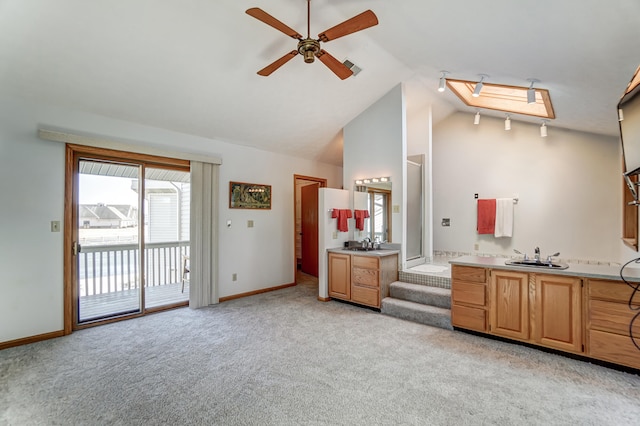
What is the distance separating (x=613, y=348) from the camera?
246 centimetres

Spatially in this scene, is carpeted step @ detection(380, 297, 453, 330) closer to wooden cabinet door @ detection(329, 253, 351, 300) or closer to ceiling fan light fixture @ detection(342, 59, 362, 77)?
wooden cabinet door @ detection(329, 253, 351, 300)

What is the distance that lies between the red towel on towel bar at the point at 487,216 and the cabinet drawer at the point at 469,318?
2.63m

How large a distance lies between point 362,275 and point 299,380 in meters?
2.09

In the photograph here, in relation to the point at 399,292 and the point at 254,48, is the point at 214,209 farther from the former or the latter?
the point at 399,292

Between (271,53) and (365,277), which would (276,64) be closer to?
(271,53)

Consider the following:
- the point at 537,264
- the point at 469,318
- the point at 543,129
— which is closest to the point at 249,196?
the point at 469,318

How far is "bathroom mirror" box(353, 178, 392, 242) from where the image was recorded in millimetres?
4621

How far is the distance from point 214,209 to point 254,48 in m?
2.32

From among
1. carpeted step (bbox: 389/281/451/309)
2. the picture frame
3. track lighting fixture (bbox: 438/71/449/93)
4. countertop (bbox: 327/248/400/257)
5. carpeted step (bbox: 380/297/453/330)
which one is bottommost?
carpeted step (bbox: 380/297/453/330)

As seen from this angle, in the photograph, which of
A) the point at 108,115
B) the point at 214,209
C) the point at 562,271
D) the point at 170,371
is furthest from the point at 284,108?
the point at 562,271

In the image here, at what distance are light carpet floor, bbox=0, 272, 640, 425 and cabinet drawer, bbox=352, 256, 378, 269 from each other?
930 mm

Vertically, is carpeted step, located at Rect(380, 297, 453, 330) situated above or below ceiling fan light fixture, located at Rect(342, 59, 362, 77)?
below

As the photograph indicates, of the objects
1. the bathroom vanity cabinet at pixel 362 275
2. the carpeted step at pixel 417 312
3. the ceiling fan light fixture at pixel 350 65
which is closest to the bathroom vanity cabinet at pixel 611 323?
the carpeted step at pixel 417 312

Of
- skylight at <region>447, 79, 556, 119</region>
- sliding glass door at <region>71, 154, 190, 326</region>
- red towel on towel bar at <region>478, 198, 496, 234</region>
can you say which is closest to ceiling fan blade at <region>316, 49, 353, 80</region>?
skylight at <region>447, 79, 556, 119</region>
